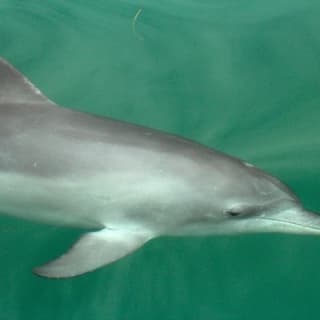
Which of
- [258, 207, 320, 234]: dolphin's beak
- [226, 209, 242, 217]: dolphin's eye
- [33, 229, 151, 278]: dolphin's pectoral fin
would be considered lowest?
[33, 229, 151, 278]: dolphin's pectoral fin

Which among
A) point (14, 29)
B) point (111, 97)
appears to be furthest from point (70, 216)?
point (14, 29)

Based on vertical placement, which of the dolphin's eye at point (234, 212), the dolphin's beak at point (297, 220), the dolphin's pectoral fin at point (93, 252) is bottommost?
the dolphin's pectoral fin at point (93, 252)

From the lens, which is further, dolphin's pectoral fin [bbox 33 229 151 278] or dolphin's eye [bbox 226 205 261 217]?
dolphin's eye [bbox 226 205 261 217]

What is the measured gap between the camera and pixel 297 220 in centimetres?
567

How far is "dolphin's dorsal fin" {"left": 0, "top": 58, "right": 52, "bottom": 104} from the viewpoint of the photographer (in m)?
6.07

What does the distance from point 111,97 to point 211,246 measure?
297cm

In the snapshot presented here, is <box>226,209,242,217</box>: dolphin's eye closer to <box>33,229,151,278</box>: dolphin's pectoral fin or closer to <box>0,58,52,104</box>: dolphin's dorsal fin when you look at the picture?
<box>33,229,151,278</box>: dolphin's pectoral fin

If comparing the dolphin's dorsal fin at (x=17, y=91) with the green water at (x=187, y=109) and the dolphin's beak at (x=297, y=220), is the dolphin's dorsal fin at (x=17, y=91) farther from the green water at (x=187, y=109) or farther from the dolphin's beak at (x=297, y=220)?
the dolphin's beak at (x=297, y=220)

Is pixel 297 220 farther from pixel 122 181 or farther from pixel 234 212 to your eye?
pixel 122 181

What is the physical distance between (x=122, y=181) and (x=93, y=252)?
719mm

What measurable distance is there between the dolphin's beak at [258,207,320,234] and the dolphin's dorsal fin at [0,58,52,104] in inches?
95.3

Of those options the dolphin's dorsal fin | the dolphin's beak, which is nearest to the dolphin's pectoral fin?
the dolphin's beak

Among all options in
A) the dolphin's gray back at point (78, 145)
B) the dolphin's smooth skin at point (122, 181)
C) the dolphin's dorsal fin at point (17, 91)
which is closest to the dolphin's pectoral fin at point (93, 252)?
the dolphin's smooth skin at point (122, 181)

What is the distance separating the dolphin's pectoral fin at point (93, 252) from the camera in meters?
5.49
